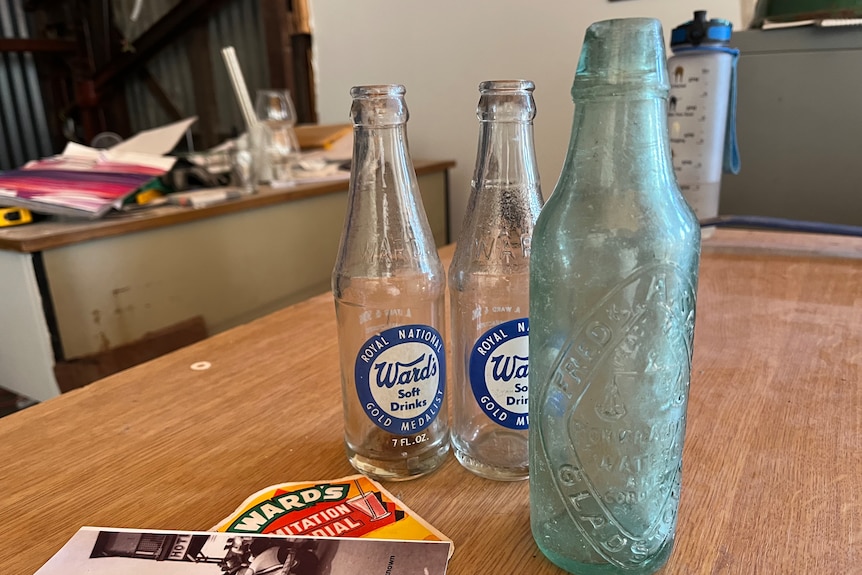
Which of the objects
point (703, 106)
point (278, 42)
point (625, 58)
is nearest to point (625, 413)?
point (625, 58)

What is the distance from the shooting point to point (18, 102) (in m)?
3.01

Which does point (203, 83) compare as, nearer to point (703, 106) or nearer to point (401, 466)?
point (703, 106)

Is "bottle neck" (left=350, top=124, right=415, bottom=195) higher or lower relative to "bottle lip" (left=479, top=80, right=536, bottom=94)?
lower

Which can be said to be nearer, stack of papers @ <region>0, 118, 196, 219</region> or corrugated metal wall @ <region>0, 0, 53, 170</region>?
stack of papers @ <region>0, 118, 196, 219</region>

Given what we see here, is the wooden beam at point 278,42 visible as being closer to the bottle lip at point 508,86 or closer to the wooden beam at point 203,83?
the wooden beam at point 203,83

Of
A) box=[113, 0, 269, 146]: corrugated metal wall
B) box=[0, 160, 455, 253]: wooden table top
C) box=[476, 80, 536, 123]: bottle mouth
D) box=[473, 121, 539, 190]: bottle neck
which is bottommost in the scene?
box=[0, 160, 455, 253]: wooden table top

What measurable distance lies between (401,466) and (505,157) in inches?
8.1

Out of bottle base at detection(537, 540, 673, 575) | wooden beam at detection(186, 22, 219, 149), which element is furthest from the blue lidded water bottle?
wooden beam at detection(186, 22, 219, 149)

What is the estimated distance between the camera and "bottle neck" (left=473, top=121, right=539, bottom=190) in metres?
0.38

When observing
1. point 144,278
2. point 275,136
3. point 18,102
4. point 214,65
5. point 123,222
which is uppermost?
point 214,65

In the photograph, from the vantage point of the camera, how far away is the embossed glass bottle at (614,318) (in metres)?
0.27

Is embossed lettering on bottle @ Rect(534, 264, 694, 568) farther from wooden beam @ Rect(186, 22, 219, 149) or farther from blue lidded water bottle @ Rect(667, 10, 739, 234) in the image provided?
wooden beam @ Rect(186, 22, 219, 149)

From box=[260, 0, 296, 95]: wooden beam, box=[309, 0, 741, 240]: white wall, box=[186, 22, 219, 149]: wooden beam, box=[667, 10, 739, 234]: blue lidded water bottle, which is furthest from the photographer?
box=[186, 22, 219, 149]: wooden beam

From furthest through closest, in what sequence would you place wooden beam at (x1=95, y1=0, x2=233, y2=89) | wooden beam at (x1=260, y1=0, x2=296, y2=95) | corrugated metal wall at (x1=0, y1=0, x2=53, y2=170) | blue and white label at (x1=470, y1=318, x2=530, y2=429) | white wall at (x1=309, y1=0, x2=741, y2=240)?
corrugated metal wall at (x1=0, y1=0, x2=53, y2=170), wooden beam at (x1=95, y1=0, x2=233, y2=89), wooden beam at (x1=260, y1=0, x2=296, y2=95), white wall at (x1=309, y1=0, x2=741, y2=240), blue and white label at (x1=470, y1=318, x2=530, y2=429)
